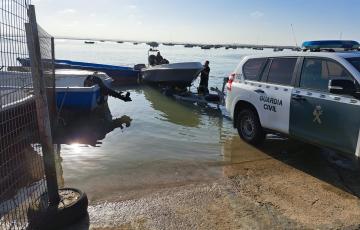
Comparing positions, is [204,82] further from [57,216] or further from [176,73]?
[57,216]

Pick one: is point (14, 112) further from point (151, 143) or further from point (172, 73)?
point (172, 73)

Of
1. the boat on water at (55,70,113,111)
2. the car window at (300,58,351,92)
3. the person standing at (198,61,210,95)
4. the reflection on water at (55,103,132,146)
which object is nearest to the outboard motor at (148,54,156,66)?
the person standing at (198,61,210,95)

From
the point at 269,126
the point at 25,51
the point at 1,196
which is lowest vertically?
the point at 1,196

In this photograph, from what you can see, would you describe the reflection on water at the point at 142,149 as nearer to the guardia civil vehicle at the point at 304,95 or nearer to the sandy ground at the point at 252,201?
the sandy ground at the point at 252,201

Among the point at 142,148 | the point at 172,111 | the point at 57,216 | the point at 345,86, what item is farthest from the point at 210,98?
the point at 57,216

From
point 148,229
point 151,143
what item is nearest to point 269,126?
point 151,143

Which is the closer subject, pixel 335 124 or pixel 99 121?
pixel 335 124

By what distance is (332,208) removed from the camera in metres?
4.91

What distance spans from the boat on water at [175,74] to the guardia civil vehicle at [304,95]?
9.55 m

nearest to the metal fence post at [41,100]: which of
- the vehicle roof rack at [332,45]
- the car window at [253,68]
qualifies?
the car window at [253,68]

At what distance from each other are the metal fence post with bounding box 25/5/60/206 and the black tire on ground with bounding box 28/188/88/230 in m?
0.24

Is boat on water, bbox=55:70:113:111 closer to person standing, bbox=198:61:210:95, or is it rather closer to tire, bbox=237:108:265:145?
tire, bbox=237:108:265:145

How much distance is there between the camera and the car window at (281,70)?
22.4 ft

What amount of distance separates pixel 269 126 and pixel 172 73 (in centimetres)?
1183
